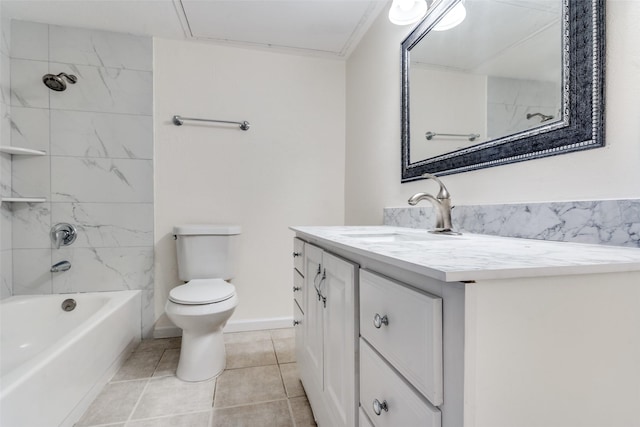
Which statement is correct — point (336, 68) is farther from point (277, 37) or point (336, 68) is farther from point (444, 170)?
point (444, 170)

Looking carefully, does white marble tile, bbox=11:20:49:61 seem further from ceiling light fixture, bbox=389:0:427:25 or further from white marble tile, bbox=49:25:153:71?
ceiling light fixture, bbox=389:0:427:25

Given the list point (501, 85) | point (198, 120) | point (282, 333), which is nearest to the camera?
point (501, 85)

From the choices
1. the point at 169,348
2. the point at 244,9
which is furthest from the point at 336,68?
the point at 169,348

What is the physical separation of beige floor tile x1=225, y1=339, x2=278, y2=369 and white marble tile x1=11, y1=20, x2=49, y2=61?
220 cm

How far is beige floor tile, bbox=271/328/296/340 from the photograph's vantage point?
216 cm

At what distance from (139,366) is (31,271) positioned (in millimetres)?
958

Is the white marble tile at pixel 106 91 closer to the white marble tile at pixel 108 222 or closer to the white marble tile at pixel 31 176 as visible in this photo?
the white marble tile at pixel 31 176

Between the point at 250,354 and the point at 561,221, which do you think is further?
the point at 250,354

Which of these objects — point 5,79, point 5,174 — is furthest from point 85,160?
point 5,79

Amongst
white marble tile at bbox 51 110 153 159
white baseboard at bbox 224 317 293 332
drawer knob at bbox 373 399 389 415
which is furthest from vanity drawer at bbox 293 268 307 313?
white marble tile at bbox 51 110 153 159

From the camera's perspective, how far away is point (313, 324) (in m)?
1.20

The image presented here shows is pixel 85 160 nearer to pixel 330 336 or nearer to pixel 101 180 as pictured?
pixel 101 180

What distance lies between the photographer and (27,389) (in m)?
1.01

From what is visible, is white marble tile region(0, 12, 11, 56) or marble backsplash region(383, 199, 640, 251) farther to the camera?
white marble tile region(0, 12, 11, 56)
